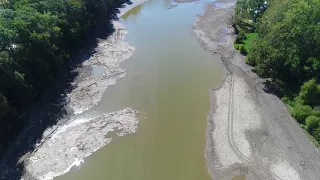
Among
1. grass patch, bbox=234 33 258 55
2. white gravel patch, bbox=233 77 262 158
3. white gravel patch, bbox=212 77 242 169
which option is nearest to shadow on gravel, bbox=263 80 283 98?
white gravel patch, bbox=233 77 262 158

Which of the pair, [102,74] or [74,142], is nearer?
[74,142]

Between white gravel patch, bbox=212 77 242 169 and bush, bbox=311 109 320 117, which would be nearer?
white gravel patch, bbox=212 77 242 169

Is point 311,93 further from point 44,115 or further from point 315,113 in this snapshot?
point 44,115

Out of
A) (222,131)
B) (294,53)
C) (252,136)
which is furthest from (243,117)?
(294,53)

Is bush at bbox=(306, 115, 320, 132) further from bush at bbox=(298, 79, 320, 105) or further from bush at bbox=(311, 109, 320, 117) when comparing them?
bush at bbox=(298, 79, 320, 105)

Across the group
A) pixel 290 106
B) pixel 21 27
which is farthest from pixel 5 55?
pixel 290 106
